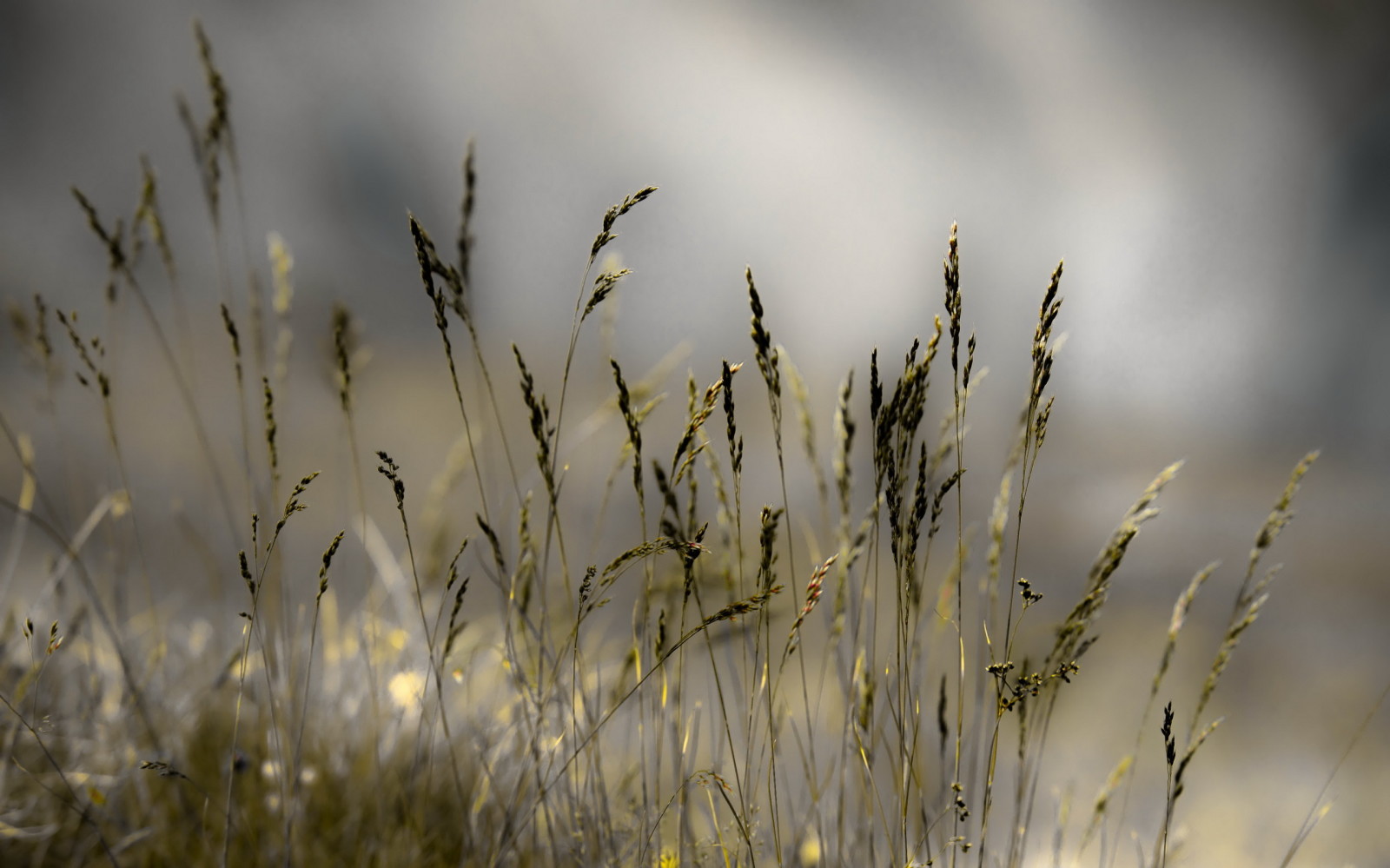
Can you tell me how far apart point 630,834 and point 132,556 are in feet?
5.87

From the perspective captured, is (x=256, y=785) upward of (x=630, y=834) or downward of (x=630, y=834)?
upward

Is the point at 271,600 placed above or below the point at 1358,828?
above


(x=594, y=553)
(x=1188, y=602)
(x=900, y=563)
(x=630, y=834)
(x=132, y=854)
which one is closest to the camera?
(x=900, y=563)

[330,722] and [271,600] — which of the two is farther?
[330,722]

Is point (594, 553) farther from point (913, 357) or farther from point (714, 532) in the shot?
point (913, 357)

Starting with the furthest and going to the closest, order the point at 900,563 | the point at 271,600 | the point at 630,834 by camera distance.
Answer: the point at 271,600, the point at 630,834, the point at 900,563

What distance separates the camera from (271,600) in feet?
5.99

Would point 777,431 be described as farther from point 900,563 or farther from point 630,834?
point 630,834

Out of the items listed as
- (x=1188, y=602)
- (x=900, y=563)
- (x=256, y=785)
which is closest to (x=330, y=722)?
(x=256, y=785)

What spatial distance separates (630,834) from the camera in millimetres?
1383

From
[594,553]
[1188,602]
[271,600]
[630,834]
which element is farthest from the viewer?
[271,600]

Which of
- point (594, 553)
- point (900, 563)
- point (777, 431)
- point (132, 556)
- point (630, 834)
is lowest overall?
point (630, 834)

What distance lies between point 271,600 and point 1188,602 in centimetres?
181

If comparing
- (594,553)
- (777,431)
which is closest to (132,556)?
(594,553)
